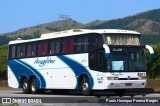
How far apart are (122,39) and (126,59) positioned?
1122 mm

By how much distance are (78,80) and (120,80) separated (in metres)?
2.80

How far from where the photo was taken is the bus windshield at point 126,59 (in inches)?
953

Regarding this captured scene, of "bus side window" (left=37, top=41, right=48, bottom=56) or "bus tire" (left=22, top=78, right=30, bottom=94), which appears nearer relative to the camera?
"bus side window" (left=37, top=41, right=48, bottom=56)

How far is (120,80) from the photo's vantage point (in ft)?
79.5

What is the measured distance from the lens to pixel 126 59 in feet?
80.1

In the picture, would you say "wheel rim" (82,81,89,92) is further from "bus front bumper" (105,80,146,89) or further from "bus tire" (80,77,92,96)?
"bus front bumper" (105,80,146,89)

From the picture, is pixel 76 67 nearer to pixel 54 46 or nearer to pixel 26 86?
pixel 54 46

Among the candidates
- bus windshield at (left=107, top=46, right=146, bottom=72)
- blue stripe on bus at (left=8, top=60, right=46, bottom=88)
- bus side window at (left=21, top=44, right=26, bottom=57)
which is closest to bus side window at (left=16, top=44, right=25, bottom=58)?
bus side window at (left=21, top=44, right=26, bottom=57)

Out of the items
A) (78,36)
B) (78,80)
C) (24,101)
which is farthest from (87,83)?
(24,101)

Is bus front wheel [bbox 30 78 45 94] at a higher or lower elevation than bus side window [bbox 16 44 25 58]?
lower

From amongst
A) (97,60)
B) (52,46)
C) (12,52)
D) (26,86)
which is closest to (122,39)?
(97,60)

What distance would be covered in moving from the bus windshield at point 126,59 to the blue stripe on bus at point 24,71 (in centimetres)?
669

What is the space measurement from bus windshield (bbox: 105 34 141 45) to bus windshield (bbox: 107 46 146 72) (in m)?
0.38

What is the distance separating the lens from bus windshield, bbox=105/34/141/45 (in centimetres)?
2450
